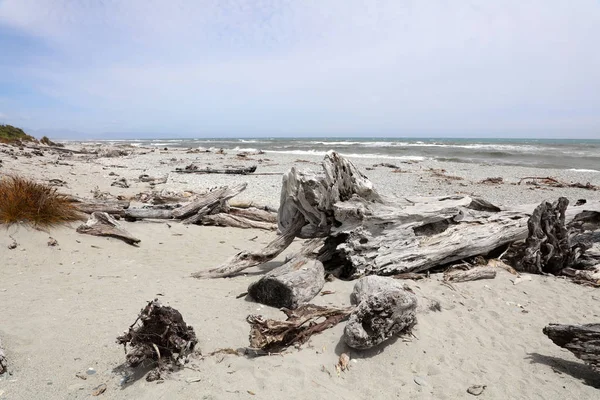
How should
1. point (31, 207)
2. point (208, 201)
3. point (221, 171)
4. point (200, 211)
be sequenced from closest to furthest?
point (31, 207) < point (200, 211) < point (208, 201) < point (221, 171)

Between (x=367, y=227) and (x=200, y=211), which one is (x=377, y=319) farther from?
(x=200, y=211)

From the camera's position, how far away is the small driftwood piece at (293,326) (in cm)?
324

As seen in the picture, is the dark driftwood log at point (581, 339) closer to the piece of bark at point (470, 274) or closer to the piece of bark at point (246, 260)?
the piece of bark at point (470, 274)

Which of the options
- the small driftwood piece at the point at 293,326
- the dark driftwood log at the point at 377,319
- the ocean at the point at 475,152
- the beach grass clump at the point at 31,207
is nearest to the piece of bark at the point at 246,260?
the small driftwood piece at the point at 293,326

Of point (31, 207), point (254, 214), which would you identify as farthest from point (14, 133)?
point (254, 214)

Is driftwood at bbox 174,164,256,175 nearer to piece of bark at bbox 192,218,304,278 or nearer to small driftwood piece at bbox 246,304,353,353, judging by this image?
piece of bark at bbox 192,218,304,278

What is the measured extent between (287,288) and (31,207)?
494 centimetres

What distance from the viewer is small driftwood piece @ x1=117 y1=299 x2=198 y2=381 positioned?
2.87 meters

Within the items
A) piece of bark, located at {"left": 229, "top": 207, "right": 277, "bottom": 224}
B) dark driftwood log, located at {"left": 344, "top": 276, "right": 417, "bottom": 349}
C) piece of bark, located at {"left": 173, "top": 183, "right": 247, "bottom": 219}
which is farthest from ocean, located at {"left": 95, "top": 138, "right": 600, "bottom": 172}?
dark driftwood log, located at {"left": 344, "top": 276, "right": 417, "bottom": 349}

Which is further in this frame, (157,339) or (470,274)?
(470,274)

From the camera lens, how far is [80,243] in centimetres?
596

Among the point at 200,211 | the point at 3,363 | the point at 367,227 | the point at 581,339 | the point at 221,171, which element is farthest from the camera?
the point at 221,171

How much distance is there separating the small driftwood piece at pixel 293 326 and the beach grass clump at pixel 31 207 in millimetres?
4827

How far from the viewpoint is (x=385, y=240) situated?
5.18 m
